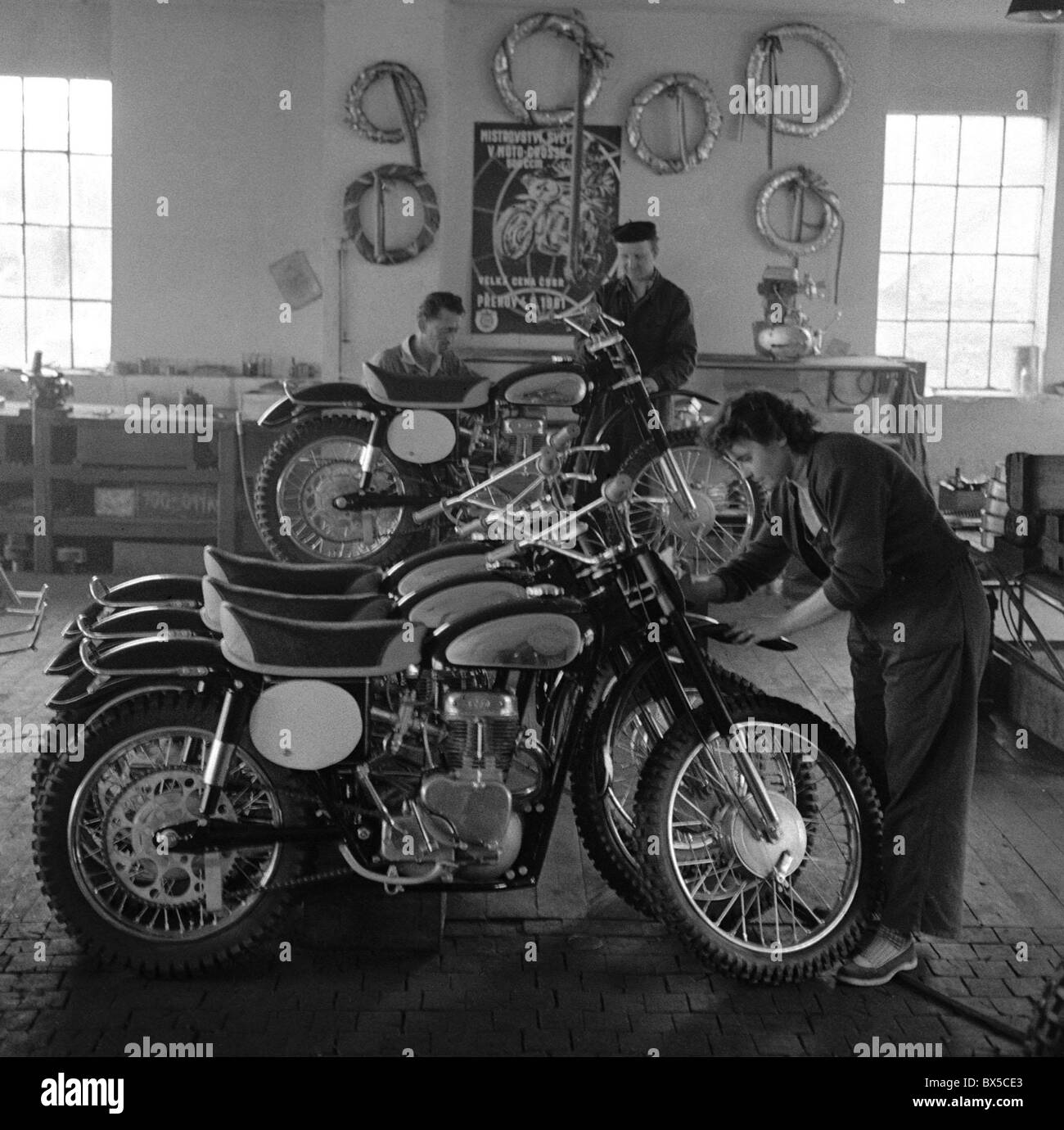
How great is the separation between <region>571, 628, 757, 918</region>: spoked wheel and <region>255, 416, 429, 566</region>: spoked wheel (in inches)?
116

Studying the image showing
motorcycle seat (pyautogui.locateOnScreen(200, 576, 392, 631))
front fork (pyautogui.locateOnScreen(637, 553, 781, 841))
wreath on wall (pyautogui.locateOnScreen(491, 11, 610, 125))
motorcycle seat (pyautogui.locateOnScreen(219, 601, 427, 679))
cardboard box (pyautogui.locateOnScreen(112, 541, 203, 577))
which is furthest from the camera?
wreath on wall (pyautogui.locateOnScreen(491, 11, 610, 125))

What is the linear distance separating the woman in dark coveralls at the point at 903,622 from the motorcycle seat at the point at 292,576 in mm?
1119

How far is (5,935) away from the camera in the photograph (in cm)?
425

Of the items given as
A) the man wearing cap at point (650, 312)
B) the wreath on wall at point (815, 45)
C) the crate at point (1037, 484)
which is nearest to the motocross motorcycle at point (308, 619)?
the crate at point (1037, 484)

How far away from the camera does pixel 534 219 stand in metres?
11.2

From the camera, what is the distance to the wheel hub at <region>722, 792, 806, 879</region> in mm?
4000

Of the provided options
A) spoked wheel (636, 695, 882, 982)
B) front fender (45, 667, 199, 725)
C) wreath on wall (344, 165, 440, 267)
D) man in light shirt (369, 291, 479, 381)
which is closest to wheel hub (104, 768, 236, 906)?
front fender (45, 667, 199, 725)

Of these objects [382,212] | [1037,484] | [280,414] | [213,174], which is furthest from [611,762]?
[213,174]

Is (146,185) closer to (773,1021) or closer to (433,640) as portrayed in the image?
(433,640)

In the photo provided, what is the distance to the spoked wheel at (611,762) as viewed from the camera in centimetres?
406

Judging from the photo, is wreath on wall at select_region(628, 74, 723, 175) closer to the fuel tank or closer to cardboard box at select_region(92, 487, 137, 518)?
cardboard box at select_region(92, 487, 137, 518)

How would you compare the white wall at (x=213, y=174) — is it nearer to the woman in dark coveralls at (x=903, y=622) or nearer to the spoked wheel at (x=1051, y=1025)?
the woman in dark coveralls at (x=903, y=622)
